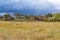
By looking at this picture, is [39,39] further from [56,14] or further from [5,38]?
[56,14]

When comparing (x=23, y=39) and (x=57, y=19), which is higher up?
(x=23, y=39)

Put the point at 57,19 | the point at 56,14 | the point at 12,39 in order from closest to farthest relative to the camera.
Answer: the point at 12,39, the point at 57,19, the point at 56,14

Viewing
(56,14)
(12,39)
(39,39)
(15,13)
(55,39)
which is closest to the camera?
(12,39)

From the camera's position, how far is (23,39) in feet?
29.1

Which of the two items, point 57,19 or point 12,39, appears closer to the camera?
point 12,39

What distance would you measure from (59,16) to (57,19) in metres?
4.06

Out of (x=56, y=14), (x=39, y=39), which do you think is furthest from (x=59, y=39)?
(x=56, y=14)

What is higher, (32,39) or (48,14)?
(32,39)

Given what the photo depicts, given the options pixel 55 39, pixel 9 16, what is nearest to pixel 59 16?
pixel 9 16

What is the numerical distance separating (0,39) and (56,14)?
218 ft

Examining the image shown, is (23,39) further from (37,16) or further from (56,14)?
(37,16)

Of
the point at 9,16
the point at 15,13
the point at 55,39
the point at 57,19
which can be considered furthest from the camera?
the point at 15,13

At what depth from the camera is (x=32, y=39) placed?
878 centimetres

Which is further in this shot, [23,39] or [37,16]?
[37,16]
